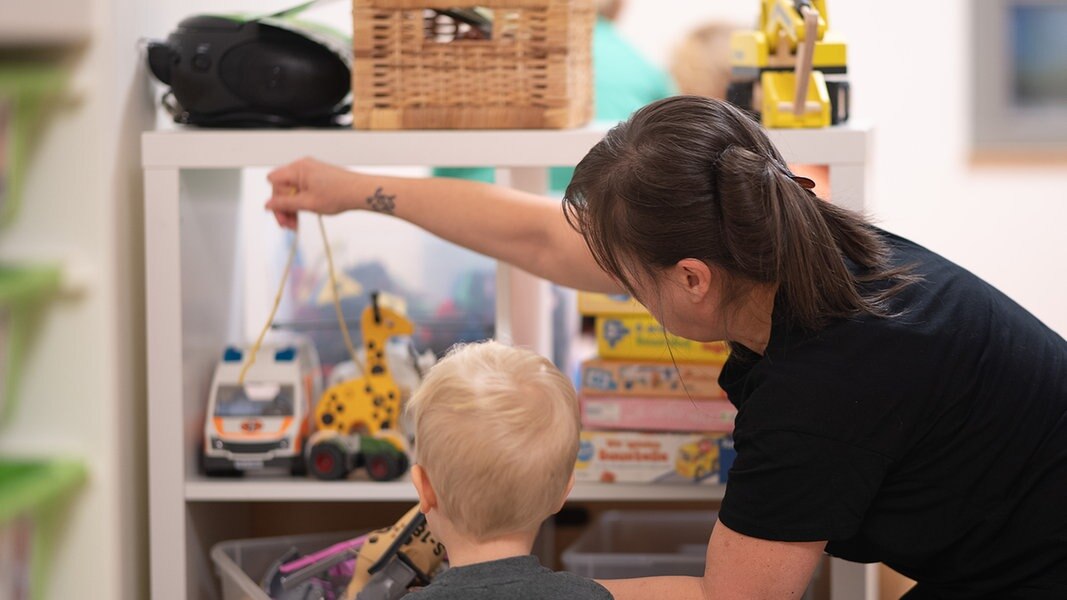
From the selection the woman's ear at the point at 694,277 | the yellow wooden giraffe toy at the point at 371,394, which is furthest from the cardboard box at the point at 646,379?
the woman's ear at the point at 694,277

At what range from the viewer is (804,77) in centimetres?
143

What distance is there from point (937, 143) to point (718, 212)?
2.84 m

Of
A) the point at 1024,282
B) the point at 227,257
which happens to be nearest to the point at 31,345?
the point at 227,257

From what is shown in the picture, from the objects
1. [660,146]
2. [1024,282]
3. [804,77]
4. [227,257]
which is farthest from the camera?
[1024,282]

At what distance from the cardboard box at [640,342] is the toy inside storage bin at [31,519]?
673 millimetres

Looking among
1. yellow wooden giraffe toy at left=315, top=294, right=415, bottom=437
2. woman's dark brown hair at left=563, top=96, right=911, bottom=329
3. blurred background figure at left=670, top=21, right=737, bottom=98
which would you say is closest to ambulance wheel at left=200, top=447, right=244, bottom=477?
yellow wooden giraffe toy at left=315, top=294, right=415, bottom=437

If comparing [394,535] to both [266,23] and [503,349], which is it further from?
[266,23]

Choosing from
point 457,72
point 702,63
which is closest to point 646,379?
point 457,72

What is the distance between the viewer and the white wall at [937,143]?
3664 mm

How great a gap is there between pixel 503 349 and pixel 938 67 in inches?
116

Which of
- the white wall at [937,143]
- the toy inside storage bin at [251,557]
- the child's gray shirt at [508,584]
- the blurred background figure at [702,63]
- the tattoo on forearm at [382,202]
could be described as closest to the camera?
the child's gray shirt at [508,584]

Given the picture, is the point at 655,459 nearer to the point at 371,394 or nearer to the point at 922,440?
the point at 371,394

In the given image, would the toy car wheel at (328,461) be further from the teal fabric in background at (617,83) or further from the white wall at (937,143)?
the white wall at (937,143)

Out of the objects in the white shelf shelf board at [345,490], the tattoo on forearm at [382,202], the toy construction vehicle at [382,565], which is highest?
the tattoo on forearm at [382,202]
